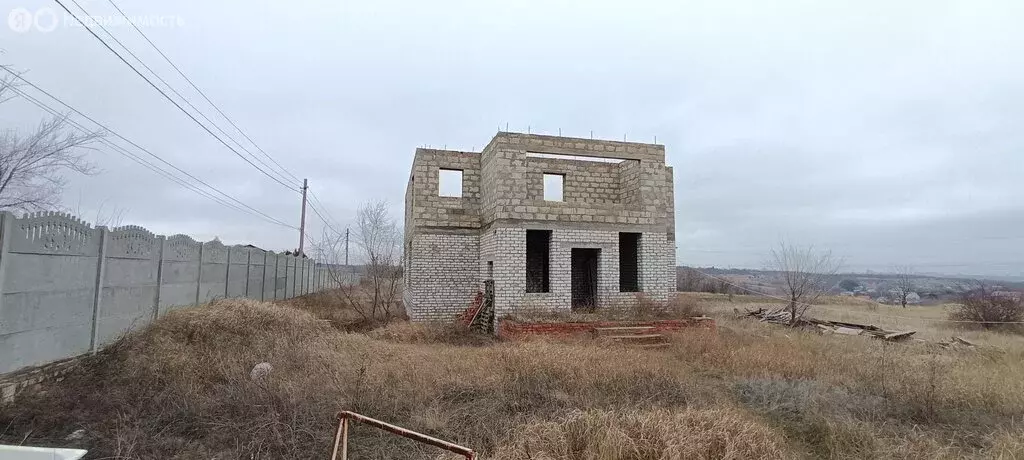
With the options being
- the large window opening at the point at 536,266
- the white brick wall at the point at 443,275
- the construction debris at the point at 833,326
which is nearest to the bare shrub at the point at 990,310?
the construction debris at the point at 833,326

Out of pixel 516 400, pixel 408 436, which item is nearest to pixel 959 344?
pixel 516 400

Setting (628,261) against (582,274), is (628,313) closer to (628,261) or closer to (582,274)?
(628,261)

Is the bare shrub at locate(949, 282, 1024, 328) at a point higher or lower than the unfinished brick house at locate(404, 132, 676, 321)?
lower

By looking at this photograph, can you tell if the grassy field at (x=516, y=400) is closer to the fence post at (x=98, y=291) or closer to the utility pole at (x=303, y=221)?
the fence post at (x=98, y=291)

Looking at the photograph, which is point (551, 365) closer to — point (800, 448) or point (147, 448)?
point (800, 448)

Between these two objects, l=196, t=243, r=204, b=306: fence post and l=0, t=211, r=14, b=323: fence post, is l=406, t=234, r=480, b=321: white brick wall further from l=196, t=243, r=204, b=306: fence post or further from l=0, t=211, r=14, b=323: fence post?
l=0, t=211, r=14, b=323: fence post

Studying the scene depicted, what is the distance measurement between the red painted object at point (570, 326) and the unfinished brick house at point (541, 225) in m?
1.03

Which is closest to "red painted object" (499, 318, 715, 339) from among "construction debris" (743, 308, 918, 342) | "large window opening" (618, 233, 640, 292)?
"large window opening" (618, 233, 640, 292)

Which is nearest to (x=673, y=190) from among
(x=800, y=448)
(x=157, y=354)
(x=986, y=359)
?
(x=986, y=359)

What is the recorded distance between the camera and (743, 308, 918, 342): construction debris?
1275cm

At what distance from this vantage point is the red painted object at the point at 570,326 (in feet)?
33.7

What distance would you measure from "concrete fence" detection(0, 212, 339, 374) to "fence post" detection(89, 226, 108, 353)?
1 centimetres

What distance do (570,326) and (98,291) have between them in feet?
26.3

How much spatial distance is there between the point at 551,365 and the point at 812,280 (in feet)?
40.2
